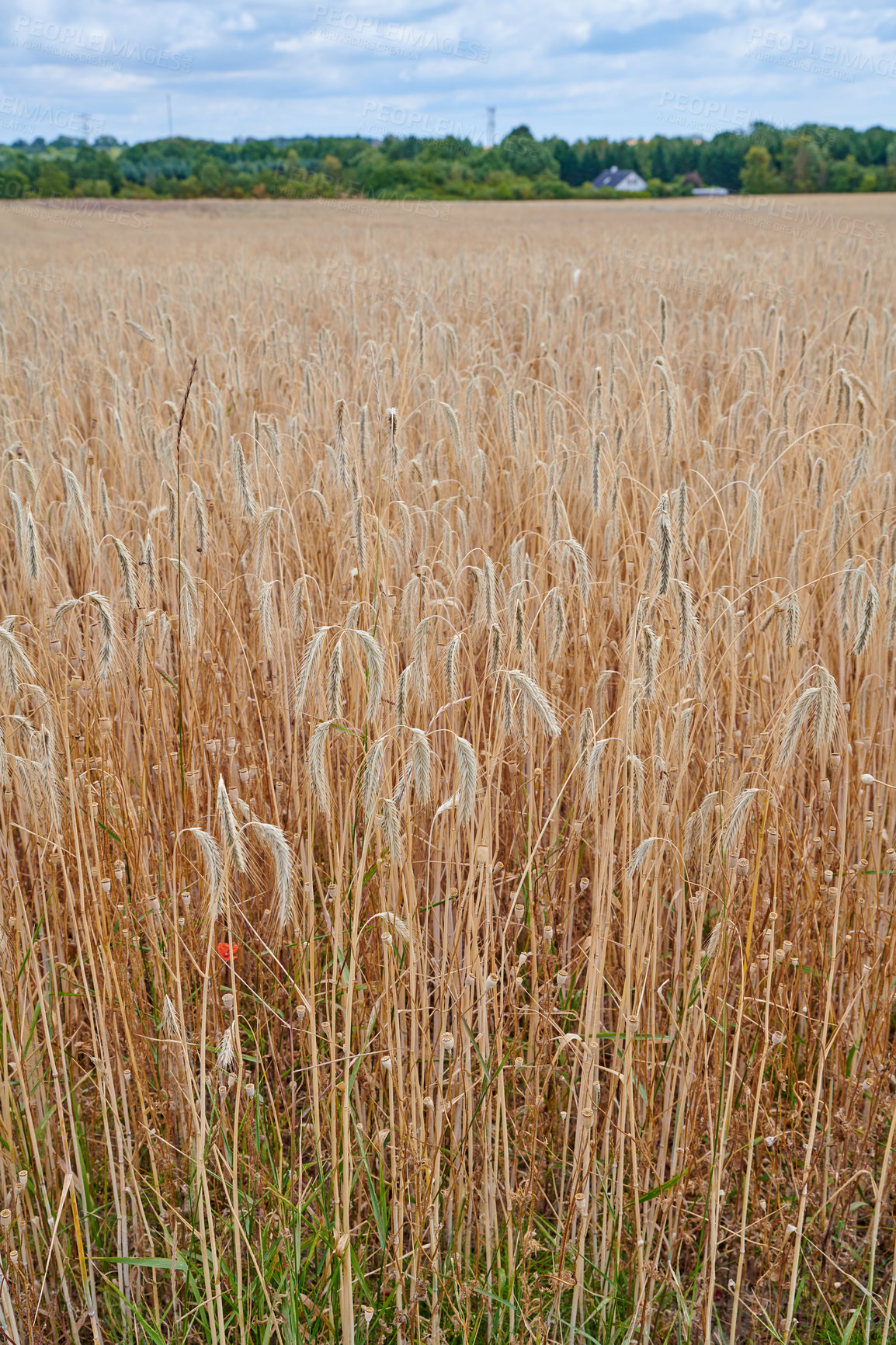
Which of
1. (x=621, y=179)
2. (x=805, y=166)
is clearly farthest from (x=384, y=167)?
(x=621, y=179)

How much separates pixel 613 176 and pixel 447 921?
7523cm

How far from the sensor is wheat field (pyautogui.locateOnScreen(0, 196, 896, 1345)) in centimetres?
124

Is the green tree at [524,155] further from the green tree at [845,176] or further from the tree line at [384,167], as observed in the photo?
the green tree at [845,176]

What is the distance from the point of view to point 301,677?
3.84 ft

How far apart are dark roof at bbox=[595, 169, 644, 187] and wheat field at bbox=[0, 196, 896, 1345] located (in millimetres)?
72163

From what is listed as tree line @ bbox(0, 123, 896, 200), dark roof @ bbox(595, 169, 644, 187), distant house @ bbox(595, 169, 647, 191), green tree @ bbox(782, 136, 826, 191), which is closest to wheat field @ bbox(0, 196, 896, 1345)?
tree line @ bbox(0, 123, 896, 200)

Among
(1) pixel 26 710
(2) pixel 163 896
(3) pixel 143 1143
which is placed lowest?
(3) pixel 143 1143

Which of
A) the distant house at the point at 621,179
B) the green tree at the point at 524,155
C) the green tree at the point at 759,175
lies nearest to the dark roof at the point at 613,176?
the distant house at the point at 621,179

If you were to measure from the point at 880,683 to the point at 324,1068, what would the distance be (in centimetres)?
121

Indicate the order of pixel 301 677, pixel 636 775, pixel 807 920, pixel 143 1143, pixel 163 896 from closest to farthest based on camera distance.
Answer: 1. pixel 301 677
2. pixel 636 775
3. pixel 143 1143
4. pixel 807 920
5. pixel 163 896

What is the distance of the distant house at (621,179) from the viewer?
66250mm

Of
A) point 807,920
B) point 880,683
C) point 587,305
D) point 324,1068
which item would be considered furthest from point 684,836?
point 587,305

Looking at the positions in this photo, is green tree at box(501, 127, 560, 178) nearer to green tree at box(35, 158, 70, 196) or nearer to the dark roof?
green tree at box(35, 158, 70, 196)

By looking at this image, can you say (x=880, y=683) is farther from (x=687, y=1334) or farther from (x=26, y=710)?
(x=26, y=710)
